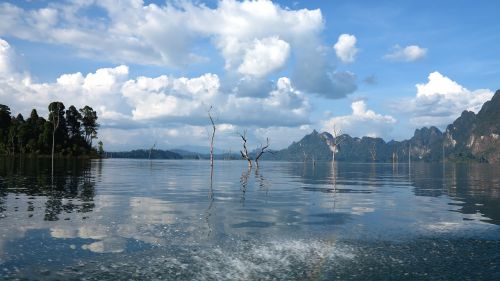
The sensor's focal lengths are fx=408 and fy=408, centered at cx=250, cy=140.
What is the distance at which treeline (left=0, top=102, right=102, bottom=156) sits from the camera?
516ft

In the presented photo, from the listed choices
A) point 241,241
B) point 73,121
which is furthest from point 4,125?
point 241,241

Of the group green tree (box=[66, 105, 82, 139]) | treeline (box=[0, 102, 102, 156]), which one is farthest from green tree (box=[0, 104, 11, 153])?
green tree (box=[66, 105, 82, 139])

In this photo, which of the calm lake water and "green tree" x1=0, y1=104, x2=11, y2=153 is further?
"green tree" x1=0, y1=104, x2=11, y2=153

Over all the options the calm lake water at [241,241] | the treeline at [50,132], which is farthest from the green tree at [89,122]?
the calm lake water at [241,241]

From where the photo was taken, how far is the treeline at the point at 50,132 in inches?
6186

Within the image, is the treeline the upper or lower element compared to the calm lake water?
upper

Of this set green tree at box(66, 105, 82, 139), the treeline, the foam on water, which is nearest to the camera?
the foam on water

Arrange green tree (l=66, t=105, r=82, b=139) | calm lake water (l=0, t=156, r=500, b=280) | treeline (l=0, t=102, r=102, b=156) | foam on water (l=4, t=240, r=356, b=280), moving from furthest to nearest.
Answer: green tree (l=66, t=105, r=82, b=139)
treeline (l=0, t=102, r=102, b=156)
calm lake water (l=0, t=156, r=500, b=280)
foam on water (l=4, t=240, r=356, b=280)

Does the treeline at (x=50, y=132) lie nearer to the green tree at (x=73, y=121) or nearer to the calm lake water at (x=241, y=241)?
the green tree at (x=73, y=121)

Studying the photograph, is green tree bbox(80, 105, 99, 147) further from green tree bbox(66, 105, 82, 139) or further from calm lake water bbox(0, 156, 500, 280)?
calm lake water bbox(0, 156, 500, 280)

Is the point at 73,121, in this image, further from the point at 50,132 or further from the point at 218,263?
the point at 218,263

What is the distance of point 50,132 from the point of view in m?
158

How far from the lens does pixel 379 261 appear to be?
14.3 meters

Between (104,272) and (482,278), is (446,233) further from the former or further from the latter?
(104,272)
